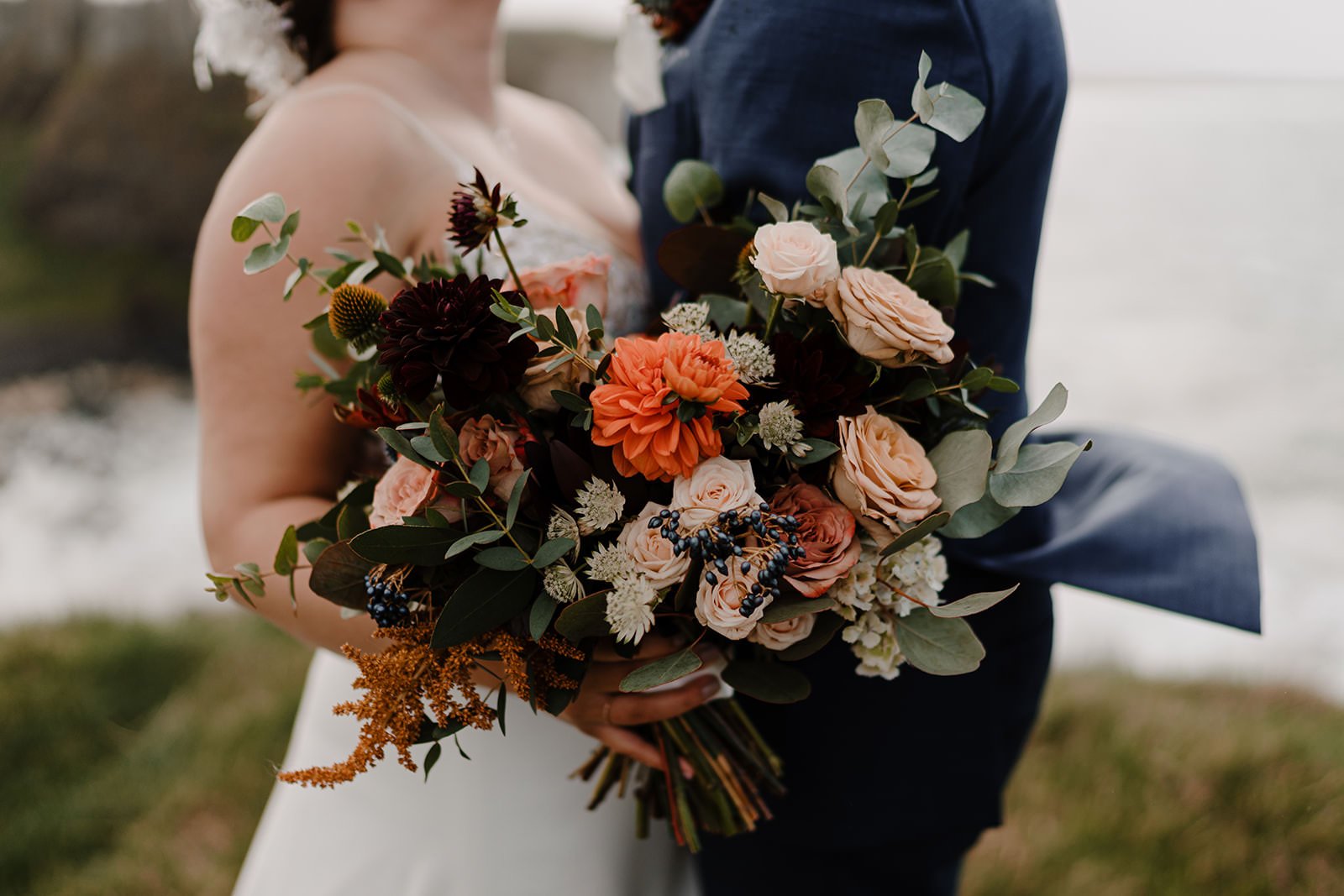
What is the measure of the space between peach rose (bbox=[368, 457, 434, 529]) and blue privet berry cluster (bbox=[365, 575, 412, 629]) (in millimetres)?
57

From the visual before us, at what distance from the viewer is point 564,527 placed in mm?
823

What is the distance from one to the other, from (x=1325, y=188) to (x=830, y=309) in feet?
12.0

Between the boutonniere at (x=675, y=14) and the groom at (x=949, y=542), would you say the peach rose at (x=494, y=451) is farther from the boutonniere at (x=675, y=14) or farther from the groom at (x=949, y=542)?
the boutonniere at (x=675, y=14)

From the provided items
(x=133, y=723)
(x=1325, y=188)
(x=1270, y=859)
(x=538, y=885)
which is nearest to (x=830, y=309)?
(x=538, y=885)

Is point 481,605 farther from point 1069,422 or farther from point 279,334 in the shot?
point 1069,422

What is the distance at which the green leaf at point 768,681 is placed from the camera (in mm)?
917

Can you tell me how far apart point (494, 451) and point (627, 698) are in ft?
1.22

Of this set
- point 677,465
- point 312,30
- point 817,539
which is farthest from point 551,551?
point 312,30

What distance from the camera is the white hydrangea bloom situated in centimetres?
141

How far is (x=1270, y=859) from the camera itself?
6.98ft

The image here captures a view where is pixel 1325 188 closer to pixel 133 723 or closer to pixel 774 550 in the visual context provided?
pixel 774 550

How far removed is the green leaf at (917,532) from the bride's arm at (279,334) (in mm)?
666

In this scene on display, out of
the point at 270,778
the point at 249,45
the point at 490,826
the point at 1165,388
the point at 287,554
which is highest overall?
the point at 249,45

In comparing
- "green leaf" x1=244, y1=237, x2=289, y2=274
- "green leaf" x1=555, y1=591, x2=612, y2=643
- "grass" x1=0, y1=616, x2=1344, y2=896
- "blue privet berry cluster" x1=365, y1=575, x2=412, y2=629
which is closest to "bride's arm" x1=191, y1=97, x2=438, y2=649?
"green leaf" x1=244, y1=237, x2=289, y2=274
